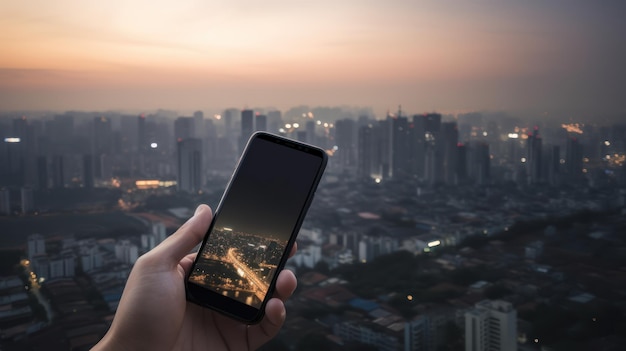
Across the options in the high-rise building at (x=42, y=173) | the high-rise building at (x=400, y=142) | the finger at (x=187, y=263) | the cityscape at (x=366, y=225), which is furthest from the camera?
the high-rise building at (x=400, y=142)

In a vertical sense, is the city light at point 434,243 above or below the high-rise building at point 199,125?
below

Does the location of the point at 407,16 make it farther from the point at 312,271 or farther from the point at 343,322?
the point at 343,322

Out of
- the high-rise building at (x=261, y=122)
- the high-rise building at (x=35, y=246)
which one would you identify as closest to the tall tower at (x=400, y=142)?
the high-rise building at (x=261, y=122)

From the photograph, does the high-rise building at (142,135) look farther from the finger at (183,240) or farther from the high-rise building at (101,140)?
the finger at (183,240)

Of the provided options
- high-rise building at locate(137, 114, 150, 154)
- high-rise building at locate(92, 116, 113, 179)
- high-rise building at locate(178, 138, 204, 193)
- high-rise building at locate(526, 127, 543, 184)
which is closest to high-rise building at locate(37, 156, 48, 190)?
high-rise building at locate(92, 116, 113, 179)

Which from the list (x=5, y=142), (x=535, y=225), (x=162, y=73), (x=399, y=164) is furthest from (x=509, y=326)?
(x=5, y=142)

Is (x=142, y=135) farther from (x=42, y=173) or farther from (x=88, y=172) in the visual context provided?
(x=42, y=173)
